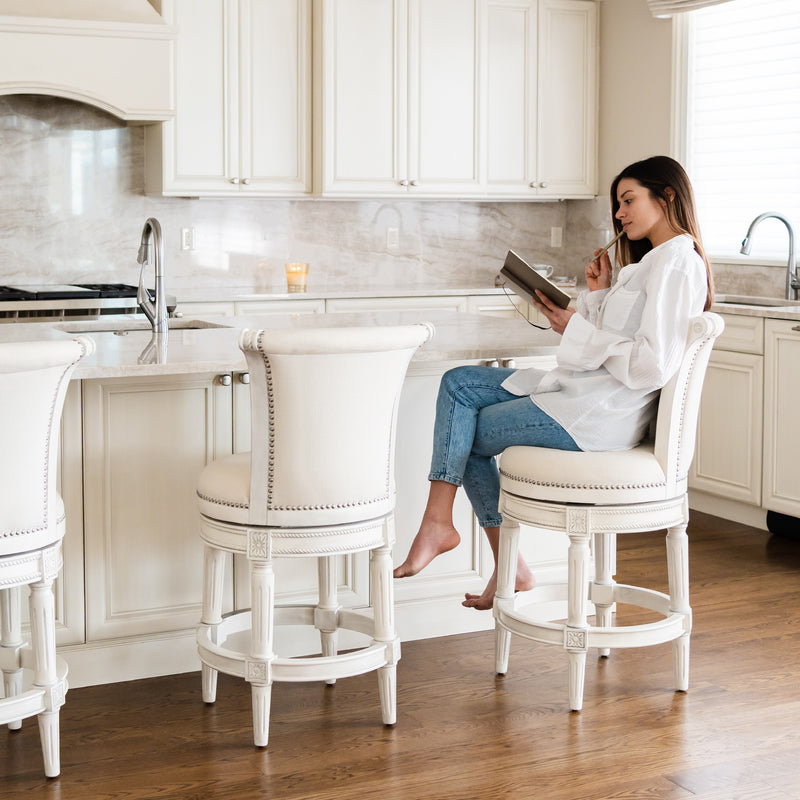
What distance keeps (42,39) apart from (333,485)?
286 centimetres

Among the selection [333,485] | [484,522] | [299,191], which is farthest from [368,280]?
[333,485]

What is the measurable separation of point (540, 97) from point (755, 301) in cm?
162

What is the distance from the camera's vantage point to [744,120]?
494 cm

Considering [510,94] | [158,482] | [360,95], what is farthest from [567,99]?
[158,482]

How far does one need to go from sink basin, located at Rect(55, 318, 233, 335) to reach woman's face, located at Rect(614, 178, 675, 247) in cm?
126

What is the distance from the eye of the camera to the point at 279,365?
232 cm

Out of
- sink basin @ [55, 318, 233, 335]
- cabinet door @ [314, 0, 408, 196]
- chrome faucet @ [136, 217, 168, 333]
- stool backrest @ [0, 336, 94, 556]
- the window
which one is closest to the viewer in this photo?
stool backrest @ [0, 336, 94, 556]

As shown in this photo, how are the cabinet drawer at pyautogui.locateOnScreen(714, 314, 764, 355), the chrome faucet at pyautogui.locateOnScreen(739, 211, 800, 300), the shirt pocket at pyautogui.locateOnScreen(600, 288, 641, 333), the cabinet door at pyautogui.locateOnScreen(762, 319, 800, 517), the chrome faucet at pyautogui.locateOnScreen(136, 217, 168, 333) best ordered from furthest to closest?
the chrome faucet at pyautogui.locateOnScreen(739, 211, 800, 300) < the cabinet drawer at pyautogui.locateOnScreen(714, 314, 764, 355) < the cabinet door at pyautogui.locateOnScreen(762, 319, 800, 517) < the chrome faucet at pyautogui.locateOnScreen(136, 217, 168, 333) < the shirt pocket at pyautogui.locateOnScreen(600, 288, 641, 333)

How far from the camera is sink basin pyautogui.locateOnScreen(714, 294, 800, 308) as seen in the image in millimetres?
4559

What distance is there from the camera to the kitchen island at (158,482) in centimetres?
276

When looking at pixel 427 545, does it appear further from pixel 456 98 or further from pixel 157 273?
pixel 456 98

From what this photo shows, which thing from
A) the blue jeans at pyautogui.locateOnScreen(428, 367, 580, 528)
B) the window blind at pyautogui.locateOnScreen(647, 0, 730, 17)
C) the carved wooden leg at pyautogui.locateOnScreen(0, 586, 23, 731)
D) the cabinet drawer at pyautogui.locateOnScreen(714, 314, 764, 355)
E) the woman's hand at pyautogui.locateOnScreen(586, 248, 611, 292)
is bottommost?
the carved wooden leg at pyautogui.locateOnScreen(0, 586, 23, 731)

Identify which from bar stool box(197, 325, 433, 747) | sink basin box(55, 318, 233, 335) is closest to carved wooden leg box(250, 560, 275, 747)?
bar stool box(197, 325, 433, 747)

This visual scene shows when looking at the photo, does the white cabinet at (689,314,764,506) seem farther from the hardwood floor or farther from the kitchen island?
the kitchen island
